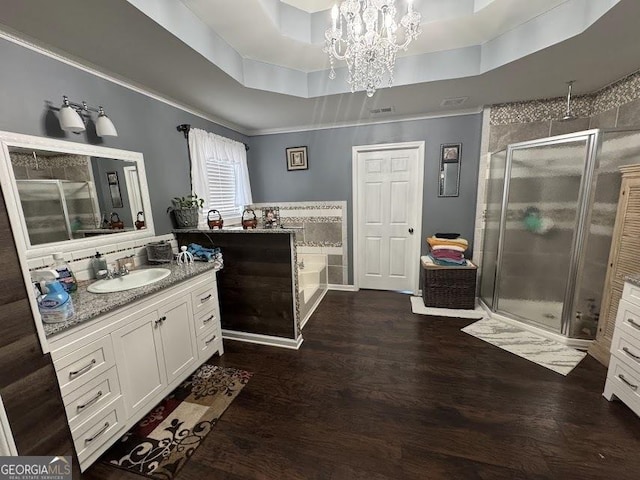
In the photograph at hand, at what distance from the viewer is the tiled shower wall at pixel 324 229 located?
12.0 ft

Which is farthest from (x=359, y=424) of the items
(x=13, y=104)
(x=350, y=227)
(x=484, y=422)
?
(x=13, y=104)

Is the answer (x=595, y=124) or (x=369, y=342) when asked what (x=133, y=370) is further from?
(x=595, y=124)

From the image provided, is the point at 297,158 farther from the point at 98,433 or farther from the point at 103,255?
the point at 98,433

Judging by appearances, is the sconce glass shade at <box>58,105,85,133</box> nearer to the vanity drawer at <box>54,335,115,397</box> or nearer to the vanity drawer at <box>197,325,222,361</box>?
the vanity drawer at <box>54,335,115,397</box>

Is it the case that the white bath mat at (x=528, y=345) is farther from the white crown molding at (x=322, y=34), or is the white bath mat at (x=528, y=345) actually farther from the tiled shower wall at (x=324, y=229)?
the white crown molding at (x=322, y=34)

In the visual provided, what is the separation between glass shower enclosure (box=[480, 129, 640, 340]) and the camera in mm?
2057

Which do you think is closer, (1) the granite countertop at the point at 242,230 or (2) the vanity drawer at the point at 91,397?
(2) the vanity drawer at the point at 91,397

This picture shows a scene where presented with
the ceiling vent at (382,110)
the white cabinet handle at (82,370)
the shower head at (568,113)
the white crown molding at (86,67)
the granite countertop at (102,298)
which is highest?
the ceiling vent at (382,110)

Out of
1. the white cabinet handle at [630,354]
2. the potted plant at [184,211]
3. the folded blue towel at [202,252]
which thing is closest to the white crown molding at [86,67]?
the potted plant at [184,211]

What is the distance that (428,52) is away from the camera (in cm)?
219

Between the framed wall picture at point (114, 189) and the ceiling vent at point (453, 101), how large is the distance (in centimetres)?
318

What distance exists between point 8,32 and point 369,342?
3.24m

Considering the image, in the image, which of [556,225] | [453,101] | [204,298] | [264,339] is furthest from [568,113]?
[204,298]

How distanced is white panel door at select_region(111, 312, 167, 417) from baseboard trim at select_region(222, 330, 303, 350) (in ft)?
2.73
